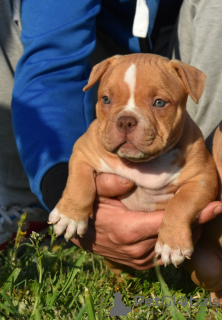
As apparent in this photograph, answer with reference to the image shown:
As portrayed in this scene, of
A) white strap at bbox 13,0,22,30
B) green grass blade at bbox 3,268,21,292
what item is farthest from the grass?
white strap at bbox 13,0,22,30

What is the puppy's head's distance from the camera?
2.77 m

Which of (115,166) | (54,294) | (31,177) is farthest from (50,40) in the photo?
(54,294)

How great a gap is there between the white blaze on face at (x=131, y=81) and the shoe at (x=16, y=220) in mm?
2115

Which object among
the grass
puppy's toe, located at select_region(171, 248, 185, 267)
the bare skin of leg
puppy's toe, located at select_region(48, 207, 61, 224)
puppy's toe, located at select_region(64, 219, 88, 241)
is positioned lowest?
the bare skin of leg

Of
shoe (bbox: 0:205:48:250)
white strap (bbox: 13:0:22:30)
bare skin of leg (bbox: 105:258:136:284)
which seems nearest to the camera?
bare skin of leg (bbox: 105:258:136:284)

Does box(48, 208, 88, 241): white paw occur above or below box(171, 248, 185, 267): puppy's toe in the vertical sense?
below

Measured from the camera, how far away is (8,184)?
15.8ft

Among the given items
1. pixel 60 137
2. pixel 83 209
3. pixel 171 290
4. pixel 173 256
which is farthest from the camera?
pixel 60 137

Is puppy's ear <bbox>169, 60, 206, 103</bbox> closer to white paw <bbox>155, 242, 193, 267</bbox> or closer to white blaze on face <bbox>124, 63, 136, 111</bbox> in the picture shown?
white blaze on face <bbox>124, 63, 136, 111</bbox>

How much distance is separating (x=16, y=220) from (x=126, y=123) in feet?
7.48

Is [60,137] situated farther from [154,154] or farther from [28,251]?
[154,154]

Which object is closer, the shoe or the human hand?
the human hand

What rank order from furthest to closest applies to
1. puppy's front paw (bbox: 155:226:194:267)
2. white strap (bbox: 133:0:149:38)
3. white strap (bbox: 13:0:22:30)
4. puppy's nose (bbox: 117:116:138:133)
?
white strap (bbox: 13:0:22:30)
white strap (bbox: 133:0:149:38)
puppy's front paw (bbox: 155:226:194:267)
puppy's nose (bbox: 117:116:138:133)

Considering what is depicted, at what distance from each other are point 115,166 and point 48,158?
0.70 m
